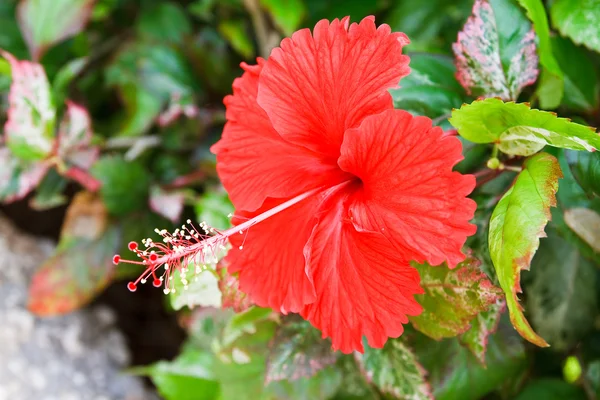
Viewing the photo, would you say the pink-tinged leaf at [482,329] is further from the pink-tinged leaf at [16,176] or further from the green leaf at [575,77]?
the pink-tinged leaf at [16,176]

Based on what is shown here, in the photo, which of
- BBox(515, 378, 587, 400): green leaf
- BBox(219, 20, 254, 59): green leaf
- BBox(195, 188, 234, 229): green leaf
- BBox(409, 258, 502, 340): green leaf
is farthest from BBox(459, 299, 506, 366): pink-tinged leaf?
BBox(219, 20, 254, 59): green leaf

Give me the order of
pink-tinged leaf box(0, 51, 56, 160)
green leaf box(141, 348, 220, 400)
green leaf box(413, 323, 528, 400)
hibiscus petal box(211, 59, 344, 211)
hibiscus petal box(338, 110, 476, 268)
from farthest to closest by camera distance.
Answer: green leaf box(141, 348, 220, 400) < pink-tinged leaf box(0, 51, 56, 160) < green leaf box(413, 323, 528, 400) < hibiscus petal box(211, 59, 344, 211) < hibiscus petal box(338, 110, 476, 268)

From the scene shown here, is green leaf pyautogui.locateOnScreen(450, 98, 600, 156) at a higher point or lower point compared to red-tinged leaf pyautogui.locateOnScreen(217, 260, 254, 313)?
higher

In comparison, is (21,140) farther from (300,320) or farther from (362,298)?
(362,298)

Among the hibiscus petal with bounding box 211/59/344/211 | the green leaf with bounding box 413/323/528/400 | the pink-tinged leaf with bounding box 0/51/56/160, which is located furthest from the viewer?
the pink-tinged leaf with bounding box 0/51/56/160

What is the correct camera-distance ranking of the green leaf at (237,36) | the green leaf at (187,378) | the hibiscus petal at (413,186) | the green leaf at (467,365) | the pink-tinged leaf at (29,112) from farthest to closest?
the green leaf at (237,36) < the green leaf at (187,378) < the pink-tinged leaf at (29,112) < the green leaf at (467,365) < the hibiscus petal at (413,186)

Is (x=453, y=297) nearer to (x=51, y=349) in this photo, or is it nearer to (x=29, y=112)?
(x=29, y=112)

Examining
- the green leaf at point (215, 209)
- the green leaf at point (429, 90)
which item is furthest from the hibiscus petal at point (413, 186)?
the green leaf at point (215, 209)

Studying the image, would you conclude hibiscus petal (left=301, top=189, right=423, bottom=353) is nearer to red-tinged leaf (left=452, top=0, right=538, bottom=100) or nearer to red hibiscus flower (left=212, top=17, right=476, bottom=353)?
red hibiscus flower (left=212, top=17, right=476, bottom=353)
